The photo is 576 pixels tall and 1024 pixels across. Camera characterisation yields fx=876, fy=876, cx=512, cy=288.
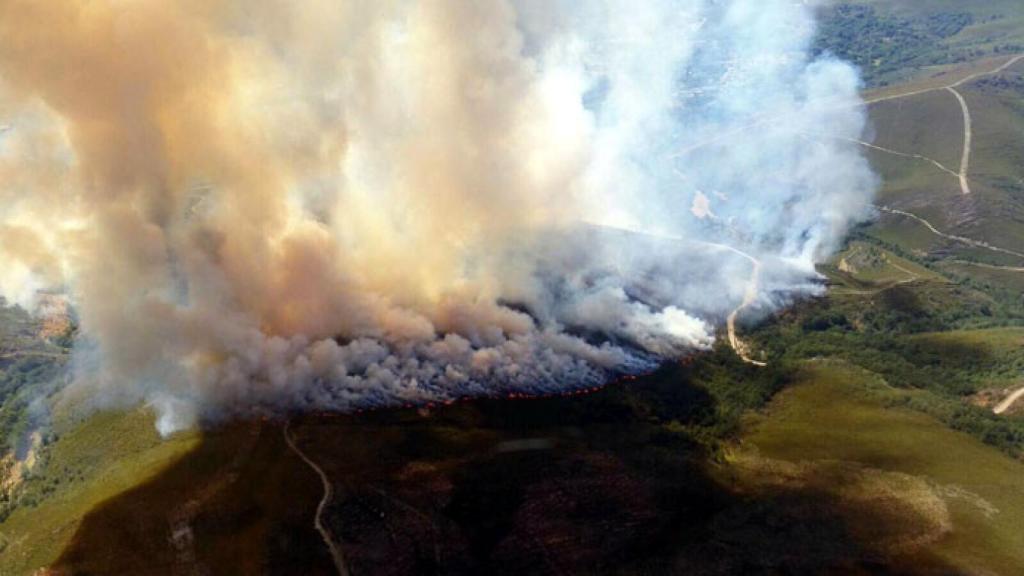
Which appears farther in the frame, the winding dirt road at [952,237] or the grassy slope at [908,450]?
the winding dirt road at [952,237]

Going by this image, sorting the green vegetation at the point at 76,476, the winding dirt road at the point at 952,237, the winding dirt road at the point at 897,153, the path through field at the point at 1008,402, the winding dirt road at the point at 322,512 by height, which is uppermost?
the winding dirt road at the point at 897,153

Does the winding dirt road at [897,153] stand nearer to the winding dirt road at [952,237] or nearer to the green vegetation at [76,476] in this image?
the winding dirt road at [952,237]

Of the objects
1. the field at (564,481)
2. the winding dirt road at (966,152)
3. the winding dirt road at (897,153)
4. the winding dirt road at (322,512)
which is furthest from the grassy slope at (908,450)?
the winding dirt road at (897,153)

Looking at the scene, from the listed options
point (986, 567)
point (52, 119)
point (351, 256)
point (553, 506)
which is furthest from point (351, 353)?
point (986, 567)

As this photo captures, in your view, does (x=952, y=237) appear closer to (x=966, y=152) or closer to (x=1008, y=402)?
(x=966, y=152)

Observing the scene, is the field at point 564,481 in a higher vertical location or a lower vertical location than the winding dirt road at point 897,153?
lower

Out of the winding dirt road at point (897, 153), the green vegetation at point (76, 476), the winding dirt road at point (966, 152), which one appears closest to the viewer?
the green vegetation at point (76, 476)

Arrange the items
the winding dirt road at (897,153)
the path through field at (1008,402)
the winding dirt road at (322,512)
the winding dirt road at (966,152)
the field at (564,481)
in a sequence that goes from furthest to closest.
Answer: the winding dirt road at (897,153) → the winding dirt road at (966,152) → the path through field at (1008,402) → the field at (564,481) → the winding dirt road at (322,512)

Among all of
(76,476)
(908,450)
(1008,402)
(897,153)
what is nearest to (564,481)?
(908,450)

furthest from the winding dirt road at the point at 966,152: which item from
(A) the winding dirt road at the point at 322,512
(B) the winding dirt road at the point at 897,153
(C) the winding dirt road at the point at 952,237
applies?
(A) the winding dirt road at the point at 322,512
